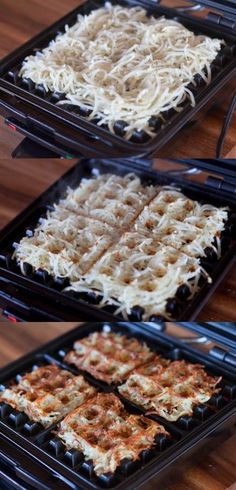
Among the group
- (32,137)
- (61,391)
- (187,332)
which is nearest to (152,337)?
(187,332)

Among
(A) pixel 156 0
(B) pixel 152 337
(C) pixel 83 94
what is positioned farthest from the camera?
(B) pixel 152 337

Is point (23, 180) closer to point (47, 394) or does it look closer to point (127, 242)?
point (127, 242)

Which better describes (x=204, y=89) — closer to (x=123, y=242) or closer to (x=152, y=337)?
(x=123, y=242)

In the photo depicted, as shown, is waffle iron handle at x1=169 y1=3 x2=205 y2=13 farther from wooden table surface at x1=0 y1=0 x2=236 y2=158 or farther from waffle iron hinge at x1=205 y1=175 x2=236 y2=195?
waffle iron hinge at x1=205 y1=175 x2=236 y2=195

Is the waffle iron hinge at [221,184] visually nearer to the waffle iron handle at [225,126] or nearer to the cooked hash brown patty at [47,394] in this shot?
the waffle iron handle at [225,126]

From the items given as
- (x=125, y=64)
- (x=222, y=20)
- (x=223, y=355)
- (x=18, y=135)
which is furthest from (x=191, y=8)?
(x=223, y=355)
